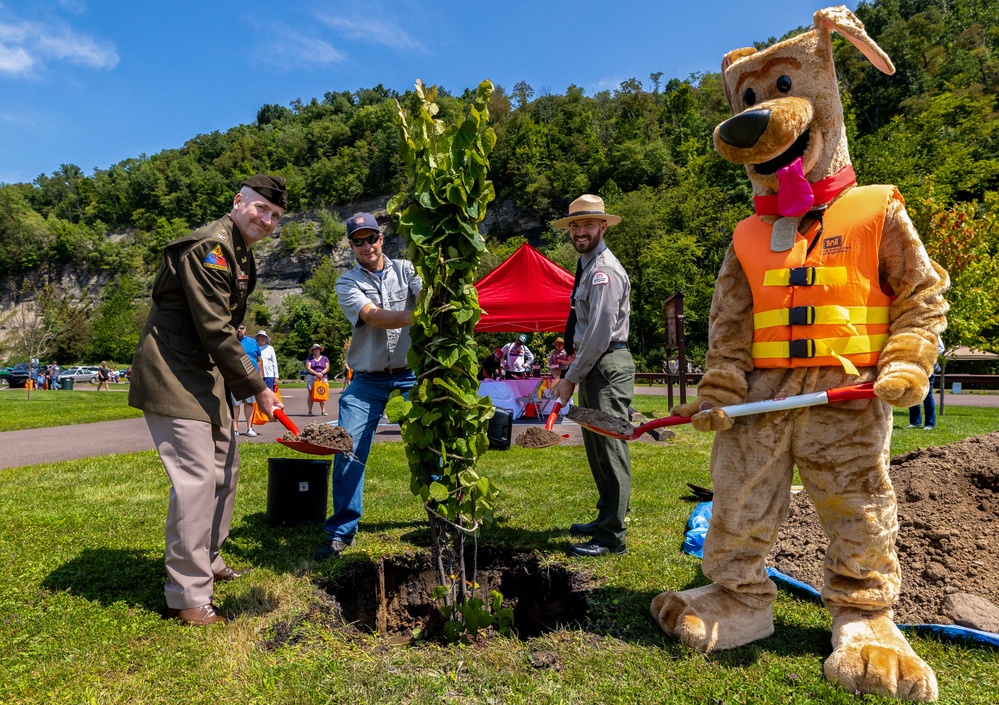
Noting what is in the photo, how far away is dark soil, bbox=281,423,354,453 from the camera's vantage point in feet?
10.9

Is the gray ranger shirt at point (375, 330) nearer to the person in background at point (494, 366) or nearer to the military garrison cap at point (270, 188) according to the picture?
the military garrison cap at point (270, 188)

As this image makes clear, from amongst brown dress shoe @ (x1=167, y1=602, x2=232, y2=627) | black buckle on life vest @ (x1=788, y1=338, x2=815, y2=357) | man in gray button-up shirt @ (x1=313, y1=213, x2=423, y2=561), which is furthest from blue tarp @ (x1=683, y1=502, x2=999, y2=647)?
brown dress shoe @ (x1=167, y1=602, x2=232, y2=627)

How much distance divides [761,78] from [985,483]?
288 cm

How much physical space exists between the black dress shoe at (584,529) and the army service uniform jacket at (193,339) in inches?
99.2

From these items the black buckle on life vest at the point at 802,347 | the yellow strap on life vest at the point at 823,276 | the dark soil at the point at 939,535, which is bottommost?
the dark soil at the point at 939,535

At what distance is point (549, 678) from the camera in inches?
101

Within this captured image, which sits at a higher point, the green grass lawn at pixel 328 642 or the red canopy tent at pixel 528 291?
the red canopy tent at pixel 528 291

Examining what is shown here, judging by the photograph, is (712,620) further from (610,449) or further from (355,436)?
(355,436)

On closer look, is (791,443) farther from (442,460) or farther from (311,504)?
(311,504)

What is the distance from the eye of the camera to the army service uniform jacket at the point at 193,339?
3191 millimetres

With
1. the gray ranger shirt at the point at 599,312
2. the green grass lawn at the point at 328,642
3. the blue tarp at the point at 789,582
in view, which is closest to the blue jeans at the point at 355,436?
the green grass lawn at the point at 328,642

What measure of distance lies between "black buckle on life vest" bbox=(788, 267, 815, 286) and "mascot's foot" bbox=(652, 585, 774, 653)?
150 cm

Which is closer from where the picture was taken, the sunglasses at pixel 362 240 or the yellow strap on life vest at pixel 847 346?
the yellow strap on life vest at pixel 847 346

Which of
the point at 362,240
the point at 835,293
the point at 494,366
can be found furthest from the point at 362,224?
the point at 494,366
